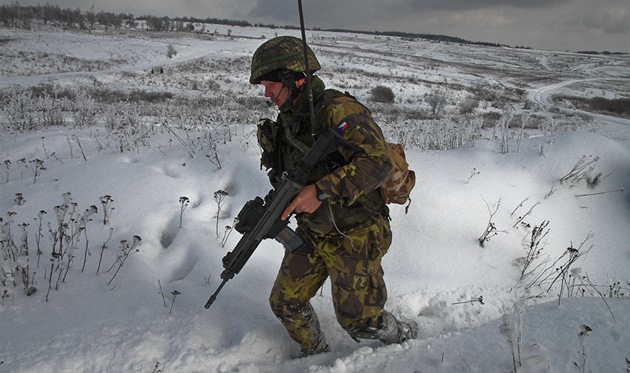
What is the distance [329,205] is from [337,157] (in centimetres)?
27

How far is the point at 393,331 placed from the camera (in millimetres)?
2176

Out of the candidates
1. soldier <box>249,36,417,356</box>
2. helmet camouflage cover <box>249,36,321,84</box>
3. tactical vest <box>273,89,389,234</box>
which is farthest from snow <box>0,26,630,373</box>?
→ helmet camouflage cover <box>249,36,321,84</box>

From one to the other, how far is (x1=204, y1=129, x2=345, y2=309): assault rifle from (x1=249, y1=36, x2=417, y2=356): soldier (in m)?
0.06

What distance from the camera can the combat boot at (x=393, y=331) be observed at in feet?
6.98

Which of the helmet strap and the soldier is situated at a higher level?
the helmet strap

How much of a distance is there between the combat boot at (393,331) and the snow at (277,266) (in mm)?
121

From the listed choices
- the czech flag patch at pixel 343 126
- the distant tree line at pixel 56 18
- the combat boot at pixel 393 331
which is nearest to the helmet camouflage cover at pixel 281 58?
the czech flag patch at pixel 343 126

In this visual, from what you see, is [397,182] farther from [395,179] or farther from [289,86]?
[289,86]

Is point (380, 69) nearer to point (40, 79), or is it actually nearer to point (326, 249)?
point (40, 79)

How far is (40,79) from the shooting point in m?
15.1

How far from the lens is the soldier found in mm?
1770

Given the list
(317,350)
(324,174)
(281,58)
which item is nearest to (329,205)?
(324,174)

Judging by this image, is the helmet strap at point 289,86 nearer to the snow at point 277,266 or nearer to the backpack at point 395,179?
the backpack at point 395,179

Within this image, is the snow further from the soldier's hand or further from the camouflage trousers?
the soldier's hand
